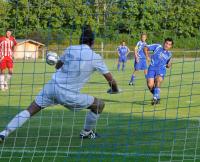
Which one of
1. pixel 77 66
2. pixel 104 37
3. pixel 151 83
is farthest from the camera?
pixel 151 83

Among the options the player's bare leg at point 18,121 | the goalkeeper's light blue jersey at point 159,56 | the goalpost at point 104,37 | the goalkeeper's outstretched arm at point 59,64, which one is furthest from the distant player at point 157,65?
the player's bare leg at point 18,121

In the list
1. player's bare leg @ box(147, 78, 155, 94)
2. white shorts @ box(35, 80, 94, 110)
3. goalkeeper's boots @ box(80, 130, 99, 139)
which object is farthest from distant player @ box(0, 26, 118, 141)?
player's bare leg @ box(147, 78, 155, 94)

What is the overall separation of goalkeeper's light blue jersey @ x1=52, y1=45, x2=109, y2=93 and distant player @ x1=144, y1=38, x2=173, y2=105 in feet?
17.6

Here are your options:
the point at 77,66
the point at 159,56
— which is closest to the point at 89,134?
the point at 77,66

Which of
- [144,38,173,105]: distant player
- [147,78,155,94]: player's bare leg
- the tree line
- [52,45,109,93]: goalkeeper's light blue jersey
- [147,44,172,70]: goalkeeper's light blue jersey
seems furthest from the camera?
[147,78,155,94]: player's bare leg

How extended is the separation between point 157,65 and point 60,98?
6.12m

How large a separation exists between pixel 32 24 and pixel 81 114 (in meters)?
4.09

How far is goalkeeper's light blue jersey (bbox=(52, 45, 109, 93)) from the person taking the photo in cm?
864

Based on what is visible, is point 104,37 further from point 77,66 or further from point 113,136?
point 113,136

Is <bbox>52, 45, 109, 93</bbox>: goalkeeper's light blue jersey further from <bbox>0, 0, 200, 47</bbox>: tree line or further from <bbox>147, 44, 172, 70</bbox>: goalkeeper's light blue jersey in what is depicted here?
<bbox>147, 44, 172, 70</bbox>: goalkeeper's light blue jersey

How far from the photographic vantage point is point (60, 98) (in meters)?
8.71

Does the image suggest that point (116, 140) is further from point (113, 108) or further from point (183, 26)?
point (113, 108)

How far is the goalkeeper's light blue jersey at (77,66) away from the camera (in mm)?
8641

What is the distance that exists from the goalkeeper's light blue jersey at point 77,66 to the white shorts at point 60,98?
7cm
